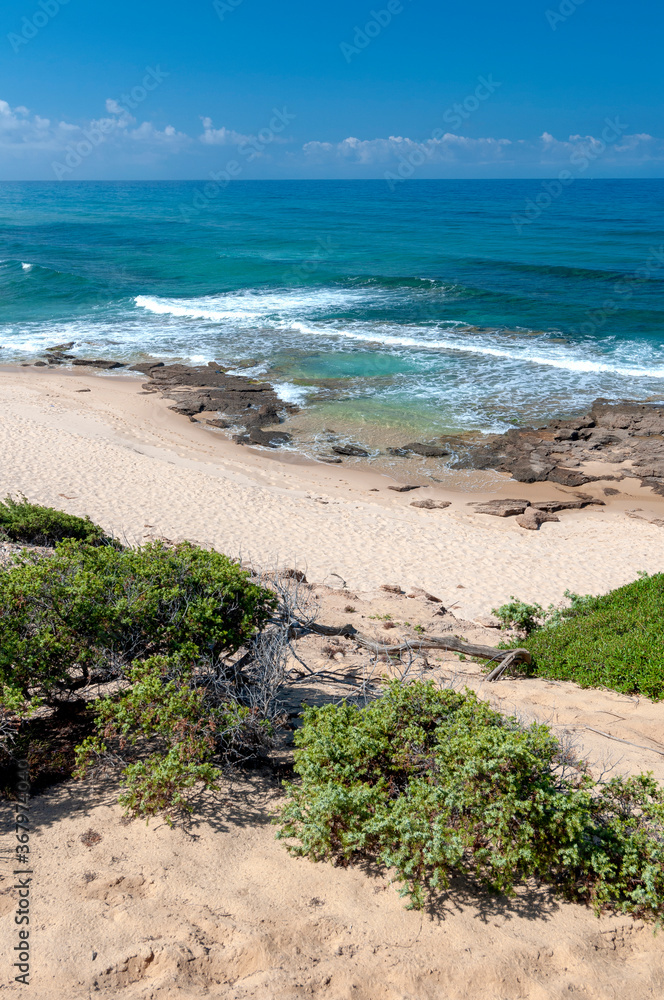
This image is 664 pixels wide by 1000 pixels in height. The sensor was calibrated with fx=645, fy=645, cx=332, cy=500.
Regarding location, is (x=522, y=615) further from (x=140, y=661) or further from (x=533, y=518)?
(x=533, y=518)

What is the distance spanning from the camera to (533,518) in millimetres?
14758

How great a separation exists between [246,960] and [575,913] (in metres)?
1.82

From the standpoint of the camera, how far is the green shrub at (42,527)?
10.4 m

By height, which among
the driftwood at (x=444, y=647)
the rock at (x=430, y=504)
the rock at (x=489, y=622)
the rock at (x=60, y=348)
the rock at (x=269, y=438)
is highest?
the rock at (x=60, y=348)

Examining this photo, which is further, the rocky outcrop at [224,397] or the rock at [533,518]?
the rocky outcrop at [224,397]

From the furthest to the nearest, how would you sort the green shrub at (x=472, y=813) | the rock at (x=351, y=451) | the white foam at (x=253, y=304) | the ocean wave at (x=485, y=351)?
the white foam at (x=253, y=304), the ocean wave at (x=485, y=351), the rock at (x=351, y=451), the green shrub at (x=472, y=813)

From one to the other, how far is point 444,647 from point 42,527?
6.81 metres

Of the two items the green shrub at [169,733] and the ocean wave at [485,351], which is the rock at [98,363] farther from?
the green shrub at [169,733]

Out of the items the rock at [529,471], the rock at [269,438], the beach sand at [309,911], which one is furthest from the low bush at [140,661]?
the rock at [269,438]

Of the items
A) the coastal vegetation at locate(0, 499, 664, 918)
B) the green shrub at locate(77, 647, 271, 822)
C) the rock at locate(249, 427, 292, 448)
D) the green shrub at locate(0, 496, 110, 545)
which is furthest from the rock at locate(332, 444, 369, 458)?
the green shrub at locate(77, 647, 271, 822)

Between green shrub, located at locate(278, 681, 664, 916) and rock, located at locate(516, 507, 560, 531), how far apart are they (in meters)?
10.6

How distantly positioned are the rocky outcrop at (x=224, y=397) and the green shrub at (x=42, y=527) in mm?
9161

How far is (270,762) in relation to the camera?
478 cm

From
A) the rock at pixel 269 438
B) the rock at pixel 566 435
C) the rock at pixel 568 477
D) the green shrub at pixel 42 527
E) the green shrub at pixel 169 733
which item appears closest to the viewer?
the green shrub at pixel 169 733
